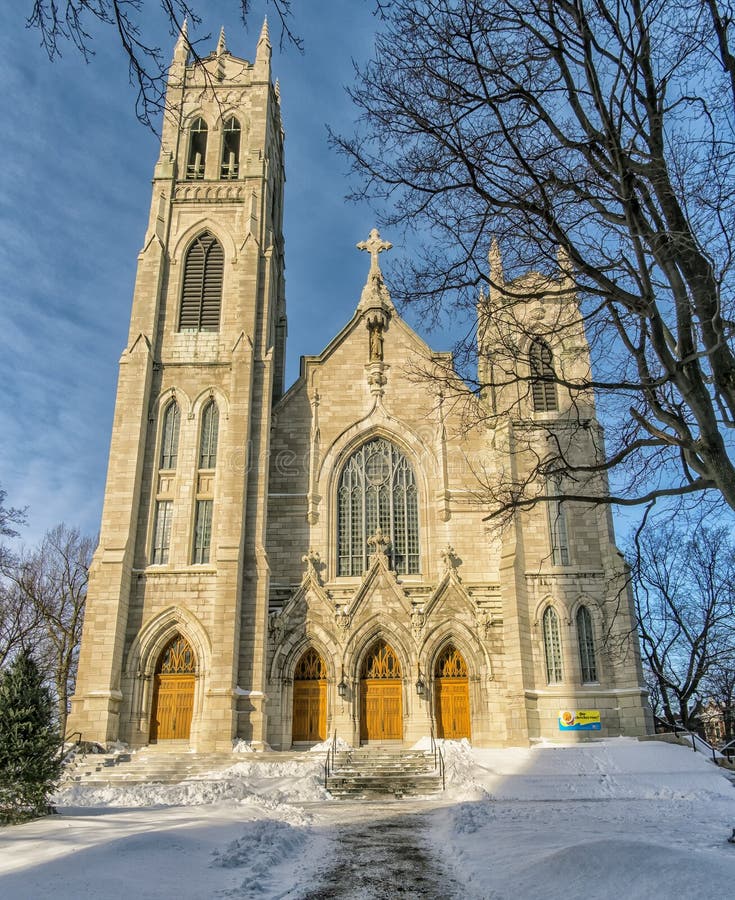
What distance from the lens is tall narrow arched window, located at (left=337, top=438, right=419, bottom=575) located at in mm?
24750

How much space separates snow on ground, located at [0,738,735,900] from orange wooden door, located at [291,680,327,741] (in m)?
3.14

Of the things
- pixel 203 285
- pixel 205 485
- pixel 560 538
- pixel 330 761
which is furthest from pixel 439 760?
pixel 203 285

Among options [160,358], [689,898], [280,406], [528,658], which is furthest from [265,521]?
[689,898]

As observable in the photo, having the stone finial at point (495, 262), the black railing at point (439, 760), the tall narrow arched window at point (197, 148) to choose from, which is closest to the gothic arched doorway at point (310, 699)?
the black railing at point (439, 760)

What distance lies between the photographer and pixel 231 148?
30203 mm

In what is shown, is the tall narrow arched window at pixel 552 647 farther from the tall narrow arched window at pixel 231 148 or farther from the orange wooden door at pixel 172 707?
the tall narrow arched window at pixel 231 148

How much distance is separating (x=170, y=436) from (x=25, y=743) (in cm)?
1386

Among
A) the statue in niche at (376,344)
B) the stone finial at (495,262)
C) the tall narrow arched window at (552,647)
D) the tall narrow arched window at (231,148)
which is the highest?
the tall narrow arched window at (231,148)

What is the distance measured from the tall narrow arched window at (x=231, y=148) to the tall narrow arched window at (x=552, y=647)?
19.3 metres

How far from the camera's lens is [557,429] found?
24703 mm

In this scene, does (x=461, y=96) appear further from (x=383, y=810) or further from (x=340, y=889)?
(x=383, y=810)

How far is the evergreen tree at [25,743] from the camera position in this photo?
11406mm

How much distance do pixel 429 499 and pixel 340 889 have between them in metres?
17.9

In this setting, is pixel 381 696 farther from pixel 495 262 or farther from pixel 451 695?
pixel 495 262
